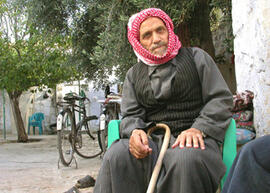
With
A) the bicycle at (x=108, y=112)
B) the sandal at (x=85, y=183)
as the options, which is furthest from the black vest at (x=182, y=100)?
the bicycle at (x=108, y=112)

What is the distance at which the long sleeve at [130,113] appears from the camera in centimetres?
236

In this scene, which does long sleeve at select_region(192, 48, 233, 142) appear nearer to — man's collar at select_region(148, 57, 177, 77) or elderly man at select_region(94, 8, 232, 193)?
elderly man at select_region(94, 8, 232, 193)

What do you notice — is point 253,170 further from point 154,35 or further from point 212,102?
point 154,35

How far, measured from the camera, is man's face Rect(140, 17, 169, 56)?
97.6 inches

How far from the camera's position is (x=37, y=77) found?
10.3 metres

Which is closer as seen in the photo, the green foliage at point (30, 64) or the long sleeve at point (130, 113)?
the long sleeve at point (130, 113)

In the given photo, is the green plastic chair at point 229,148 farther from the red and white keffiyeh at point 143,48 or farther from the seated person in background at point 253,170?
the seated person in background at point 253,170

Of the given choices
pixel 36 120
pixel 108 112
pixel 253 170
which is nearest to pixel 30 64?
pixel 108 112

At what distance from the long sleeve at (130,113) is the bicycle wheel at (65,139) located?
316 centimetres

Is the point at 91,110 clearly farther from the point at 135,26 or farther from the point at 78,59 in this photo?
the point at 135,26

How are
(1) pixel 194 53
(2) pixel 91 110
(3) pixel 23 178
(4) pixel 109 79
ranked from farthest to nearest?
1. (2) pixel 91 110
2. (4) pixel 109 79
3. (3) pixel 23 178
4. (1) pixel 194 53

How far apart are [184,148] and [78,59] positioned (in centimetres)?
Result: 453

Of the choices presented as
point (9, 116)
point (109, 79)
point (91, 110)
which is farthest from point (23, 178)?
point (9, 116)

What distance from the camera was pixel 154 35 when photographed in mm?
2494
